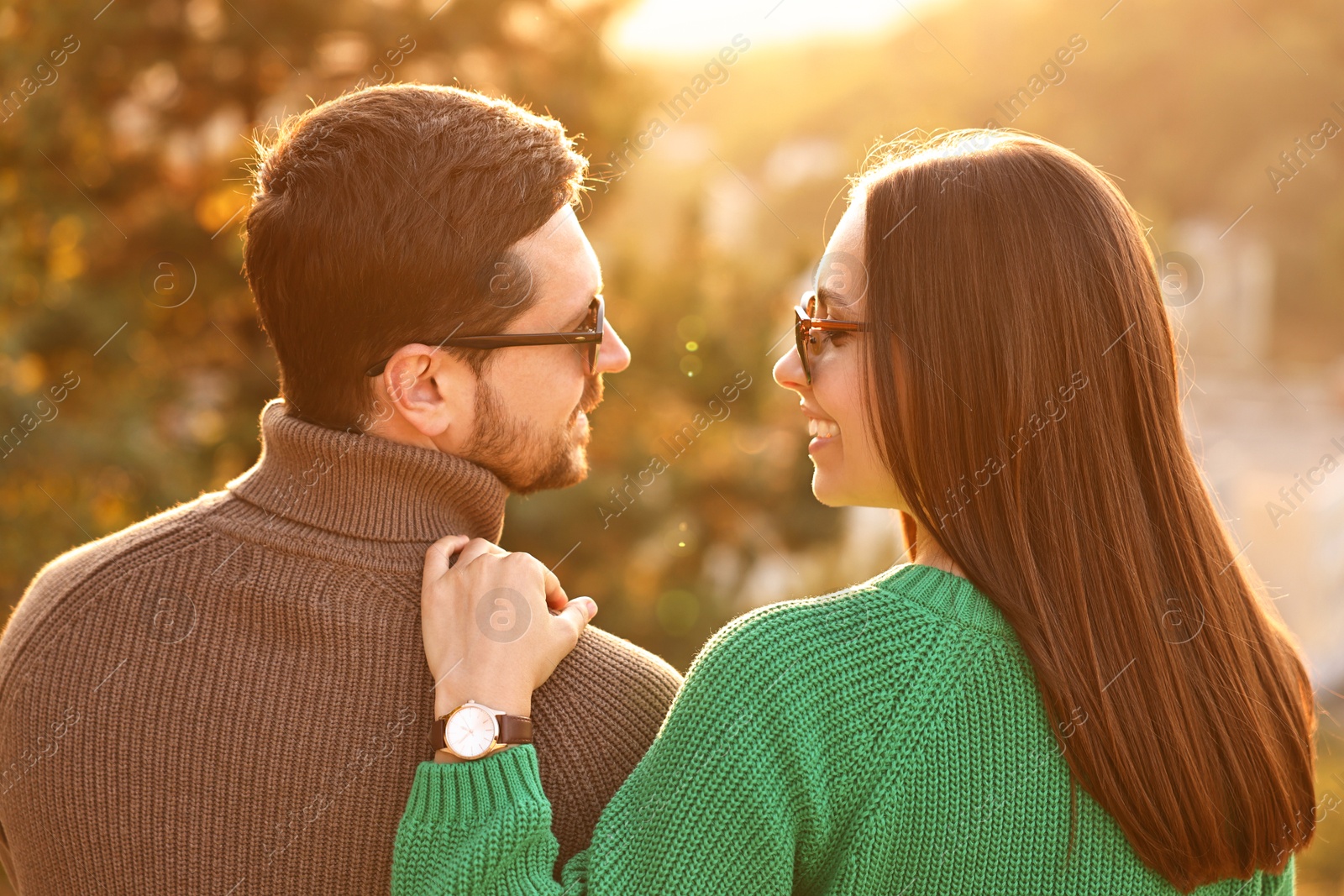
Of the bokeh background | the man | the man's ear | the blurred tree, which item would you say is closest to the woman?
the man

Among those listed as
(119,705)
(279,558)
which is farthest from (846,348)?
(119,705)

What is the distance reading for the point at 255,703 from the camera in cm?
144

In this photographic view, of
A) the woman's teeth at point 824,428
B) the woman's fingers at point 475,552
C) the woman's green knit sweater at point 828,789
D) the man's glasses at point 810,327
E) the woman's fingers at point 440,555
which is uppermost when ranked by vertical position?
the woman's fingers at point 440,555


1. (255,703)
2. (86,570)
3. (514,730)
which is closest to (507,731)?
(514,730)

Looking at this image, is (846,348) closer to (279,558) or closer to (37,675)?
(279,558)

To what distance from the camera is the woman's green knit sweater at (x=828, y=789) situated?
1235mm

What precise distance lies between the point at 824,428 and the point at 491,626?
618 millimetres

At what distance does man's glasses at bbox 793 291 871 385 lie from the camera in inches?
60.2

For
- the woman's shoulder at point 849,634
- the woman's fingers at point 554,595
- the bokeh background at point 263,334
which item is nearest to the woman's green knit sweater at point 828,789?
the woman's shoulder at point 849,634

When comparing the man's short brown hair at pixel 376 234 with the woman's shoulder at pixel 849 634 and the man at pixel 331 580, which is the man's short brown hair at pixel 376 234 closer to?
the man at pixel 331 580

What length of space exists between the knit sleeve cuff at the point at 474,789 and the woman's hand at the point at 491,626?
2.7 inches

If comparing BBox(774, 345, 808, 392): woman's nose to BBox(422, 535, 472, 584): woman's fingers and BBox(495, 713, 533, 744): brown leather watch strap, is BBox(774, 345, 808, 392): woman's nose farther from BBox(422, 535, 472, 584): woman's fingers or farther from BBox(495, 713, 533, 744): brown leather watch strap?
BBox(495, 713, 533, 744): brown leather watch strap

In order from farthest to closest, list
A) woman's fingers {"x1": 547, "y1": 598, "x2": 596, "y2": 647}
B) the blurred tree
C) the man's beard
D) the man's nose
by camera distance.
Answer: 1. the blurred tree
2. the man's nose
3. the man's beard
4. woman's fingers {"x1": 547, "y1": 598, "x2": 596, "y2": 647}

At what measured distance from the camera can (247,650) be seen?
4.79 feet
